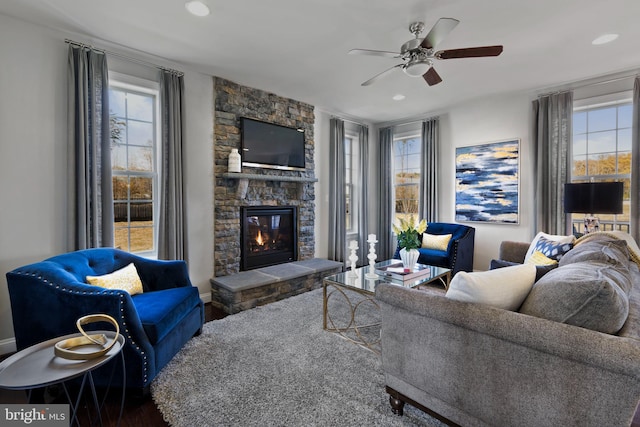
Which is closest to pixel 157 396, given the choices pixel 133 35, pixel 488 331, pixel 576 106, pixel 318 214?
pixel 488 331

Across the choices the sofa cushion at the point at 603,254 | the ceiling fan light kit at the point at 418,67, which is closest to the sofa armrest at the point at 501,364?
the sofa cushion at the point at 603,254

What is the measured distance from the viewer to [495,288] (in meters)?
1.37

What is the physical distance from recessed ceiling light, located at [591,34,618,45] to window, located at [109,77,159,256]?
174 inches

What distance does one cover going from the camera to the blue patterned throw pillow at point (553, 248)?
2676mm

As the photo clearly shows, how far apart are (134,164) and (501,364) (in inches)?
142

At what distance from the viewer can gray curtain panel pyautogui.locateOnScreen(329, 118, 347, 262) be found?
5129 mm

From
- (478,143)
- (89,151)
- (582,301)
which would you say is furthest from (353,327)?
(478,143)

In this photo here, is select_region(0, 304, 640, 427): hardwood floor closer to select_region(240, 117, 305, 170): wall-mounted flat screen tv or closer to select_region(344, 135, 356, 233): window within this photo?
select_region(240, 117, 305, 170): wall-mounted flat screen tv

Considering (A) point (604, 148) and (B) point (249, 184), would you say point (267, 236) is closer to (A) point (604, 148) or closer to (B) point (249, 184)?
(B) point (249, 184)

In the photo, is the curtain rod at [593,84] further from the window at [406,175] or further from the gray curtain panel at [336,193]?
the gray curtain panel at [336,193]

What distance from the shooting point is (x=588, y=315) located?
3.73 feet

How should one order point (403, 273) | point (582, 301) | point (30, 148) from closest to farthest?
point (582, 301), point (30, 148), point (403, 273)

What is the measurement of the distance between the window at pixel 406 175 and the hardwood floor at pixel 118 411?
4722mm

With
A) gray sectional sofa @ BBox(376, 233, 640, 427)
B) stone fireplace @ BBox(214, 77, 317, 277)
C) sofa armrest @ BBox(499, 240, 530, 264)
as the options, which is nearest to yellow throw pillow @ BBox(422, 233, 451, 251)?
sofa armrest @ BBox(499, 240, 530, 264)
